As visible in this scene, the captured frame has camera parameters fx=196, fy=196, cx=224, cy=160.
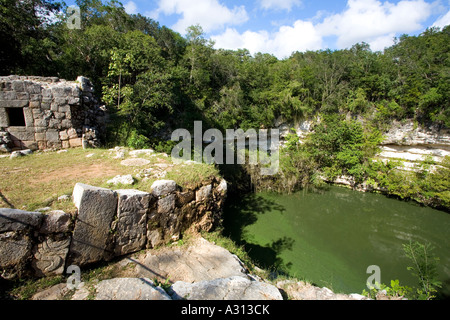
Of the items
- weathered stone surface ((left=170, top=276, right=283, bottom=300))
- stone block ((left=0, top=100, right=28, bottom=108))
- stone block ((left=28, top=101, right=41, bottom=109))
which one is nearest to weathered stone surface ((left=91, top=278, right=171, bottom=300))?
weathered stone surface ((left=170, top=276, right=283, bottom=300))

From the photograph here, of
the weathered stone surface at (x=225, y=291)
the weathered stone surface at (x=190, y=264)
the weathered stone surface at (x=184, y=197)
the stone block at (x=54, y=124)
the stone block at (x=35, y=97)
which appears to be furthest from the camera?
the stone block at (x=54, y=124)

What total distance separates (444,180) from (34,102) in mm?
16417

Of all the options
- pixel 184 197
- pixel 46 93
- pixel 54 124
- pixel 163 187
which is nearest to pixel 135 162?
pixel 163 187

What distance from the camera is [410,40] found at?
15.2 meters

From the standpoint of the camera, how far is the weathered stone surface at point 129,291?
7.21 feet

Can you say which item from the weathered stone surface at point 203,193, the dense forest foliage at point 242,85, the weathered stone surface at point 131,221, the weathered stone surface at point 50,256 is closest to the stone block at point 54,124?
the dense forest foliage at point 242,85

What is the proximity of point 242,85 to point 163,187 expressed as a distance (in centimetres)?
1310

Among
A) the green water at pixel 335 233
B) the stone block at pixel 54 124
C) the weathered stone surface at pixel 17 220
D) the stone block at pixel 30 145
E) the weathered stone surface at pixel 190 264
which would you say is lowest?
the green water at pixel 335 233

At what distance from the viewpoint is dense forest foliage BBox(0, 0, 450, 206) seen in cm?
888

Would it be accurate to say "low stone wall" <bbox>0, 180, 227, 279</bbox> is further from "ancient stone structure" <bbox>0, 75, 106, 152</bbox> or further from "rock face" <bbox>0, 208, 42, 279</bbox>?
"ancient stone structure" <bbox>0, 75, 106, 152</bbox>

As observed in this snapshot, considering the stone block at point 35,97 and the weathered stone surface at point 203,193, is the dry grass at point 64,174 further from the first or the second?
the stone block at point 35,97

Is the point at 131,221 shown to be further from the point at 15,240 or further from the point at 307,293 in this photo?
the point at 307,293

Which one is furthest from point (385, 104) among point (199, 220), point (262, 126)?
point (199, 220)
